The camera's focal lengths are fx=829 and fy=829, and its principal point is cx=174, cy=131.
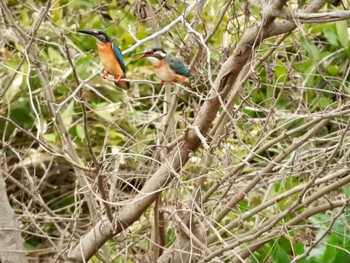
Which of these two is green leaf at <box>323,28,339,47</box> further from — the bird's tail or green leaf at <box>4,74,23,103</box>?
the bird's tail

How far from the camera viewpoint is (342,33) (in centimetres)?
459

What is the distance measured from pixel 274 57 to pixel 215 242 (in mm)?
814

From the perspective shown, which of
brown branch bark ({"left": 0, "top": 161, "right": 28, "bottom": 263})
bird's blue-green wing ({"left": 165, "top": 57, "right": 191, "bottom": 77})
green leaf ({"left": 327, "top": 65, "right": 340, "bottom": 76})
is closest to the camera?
bird's blue-green wing ({"left": 165, "top": 57, "right": 191, "bottom": 77})

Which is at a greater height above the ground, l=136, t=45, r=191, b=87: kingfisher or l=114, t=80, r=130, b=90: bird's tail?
l=136, t=45, r=191, b=87: kingfisher

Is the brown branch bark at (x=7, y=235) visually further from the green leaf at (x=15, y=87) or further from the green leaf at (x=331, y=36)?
the green leaf at (x=331, y=36)

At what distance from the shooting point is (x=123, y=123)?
4812 millimetres

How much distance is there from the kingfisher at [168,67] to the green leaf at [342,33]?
171cm

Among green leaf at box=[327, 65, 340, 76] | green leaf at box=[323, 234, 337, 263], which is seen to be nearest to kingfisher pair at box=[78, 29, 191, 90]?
green leaf at box=[323, 234, 337, 263]

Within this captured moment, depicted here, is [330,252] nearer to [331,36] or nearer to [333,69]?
[333,69]

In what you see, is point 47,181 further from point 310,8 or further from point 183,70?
point 310,8

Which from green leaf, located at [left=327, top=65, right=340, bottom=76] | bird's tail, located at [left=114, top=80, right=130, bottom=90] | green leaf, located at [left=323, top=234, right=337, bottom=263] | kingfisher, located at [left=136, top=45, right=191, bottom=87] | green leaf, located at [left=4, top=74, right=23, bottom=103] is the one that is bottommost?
green leaf, located at [left=323, top=234, right=337, bottom=263]

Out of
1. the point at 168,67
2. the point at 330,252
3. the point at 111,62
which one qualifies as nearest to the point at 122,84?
the point at 111,62

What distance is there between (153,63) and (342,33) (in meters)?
1.92

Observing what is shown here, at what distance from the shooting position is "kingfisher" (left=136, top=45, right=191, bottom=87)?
2920mm
